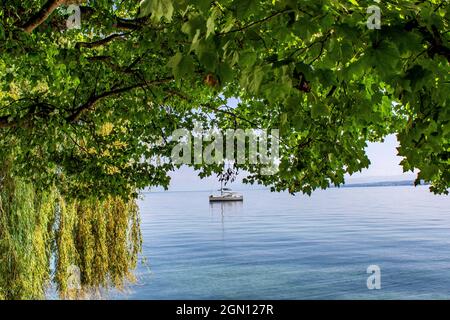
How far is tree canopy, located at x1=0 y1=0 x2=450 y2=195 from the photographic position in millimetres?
3162

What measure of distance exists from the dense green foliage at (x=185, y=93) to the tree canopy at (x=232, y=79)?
17mm

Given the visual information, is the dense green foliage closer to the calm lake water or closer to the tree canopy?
the tree canopy

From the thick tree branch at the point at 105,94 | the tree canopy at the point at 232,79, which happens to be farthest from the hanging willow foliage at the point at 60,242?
the thick tree branch at the point at 105,94

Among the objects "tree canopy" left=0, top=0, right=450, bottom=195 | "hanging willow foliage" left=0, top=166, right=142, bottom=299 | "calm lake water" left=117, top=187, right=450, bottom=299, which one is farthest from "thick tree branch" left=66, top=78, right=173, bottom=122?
"calm lake water" left=117, top=187, right=450, bottom=299

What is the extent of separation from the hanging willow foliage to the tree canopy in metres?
0.98

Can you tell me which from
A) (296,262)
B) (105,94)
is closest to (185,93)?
(105,94)

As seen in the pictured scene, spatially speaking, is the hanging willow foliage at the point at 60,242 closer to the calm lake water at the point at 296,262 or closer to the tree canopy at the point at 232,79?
the tree canopy at the point at 232,79

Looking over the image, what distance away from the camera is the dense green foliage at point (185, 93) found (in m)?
3.21

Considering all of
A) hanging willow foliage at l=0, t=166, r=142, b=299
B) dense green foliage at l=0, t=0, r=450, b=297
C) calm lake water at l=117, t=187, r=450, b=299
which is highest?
dense green foliage at l=0, t=0, r=450, b=297

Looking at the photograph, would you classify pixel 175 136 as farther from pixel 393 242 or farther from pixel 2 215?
pixel 393 242

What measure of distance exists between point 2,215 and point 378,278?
3616 cm

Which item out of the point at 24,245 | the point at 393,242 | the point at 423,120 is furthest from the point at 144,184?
the point at 393,242

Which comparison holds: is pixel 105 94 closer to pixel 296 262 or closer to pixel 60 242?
pixel 60 242

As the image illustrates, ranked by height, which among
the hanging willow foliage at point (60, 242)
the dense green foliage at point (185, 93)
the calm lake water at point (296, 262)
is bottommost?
the calm lake water at point (296, 262)
